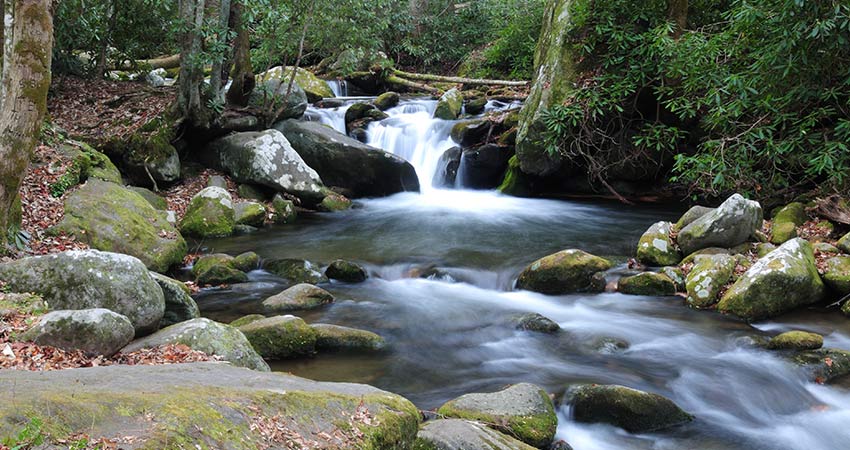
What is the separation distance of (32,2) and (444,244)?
23.5ft

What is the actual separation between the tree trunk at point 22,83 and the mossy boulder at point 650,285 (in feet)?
→ 23.9

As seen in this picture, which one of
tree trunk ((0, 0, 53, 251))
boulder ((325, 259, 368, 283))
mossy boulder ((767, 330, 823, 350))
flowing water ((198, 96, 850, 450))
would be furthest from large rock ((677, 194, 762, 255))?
tree trunk ((0, 0, 53, 251))

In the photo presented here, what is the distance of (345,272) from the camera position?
359 inches

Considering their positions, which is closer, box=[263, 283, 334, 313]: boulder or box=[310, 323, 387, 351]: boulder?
box=[310, 323, 387, 351]: boulder

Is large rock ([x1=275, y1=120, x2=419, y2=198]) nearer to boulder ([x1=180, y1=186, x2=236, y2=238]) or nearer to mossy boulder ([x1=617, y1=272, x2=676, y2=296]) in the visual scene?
boulder ([x1=180, y1=186, x2=236, y2=238])

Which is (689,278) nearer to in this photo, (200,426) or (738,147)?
(738,147)

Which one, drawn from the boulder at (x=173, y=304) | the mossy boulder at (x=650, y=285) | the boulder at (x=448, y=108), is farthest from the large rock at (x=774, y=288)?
the boulder at (x=448, y=108)

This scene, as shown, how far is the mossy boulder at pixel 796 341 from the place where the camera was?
630cm

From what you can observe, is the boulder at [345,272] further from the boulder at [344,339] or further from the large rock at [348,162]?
the large rock at [348,162]

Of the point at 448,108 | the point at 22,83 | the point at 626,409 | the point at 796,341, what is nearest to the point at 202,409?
the point at 626,409

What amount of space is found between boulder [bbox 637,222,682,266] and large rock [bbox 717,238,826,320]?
1.54 meters

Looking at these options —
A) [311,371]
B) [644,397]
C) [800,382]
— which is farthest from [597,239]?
[311,371]

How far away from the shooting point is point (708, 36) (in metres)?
12.3

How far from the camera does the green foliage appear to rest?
9.28m
